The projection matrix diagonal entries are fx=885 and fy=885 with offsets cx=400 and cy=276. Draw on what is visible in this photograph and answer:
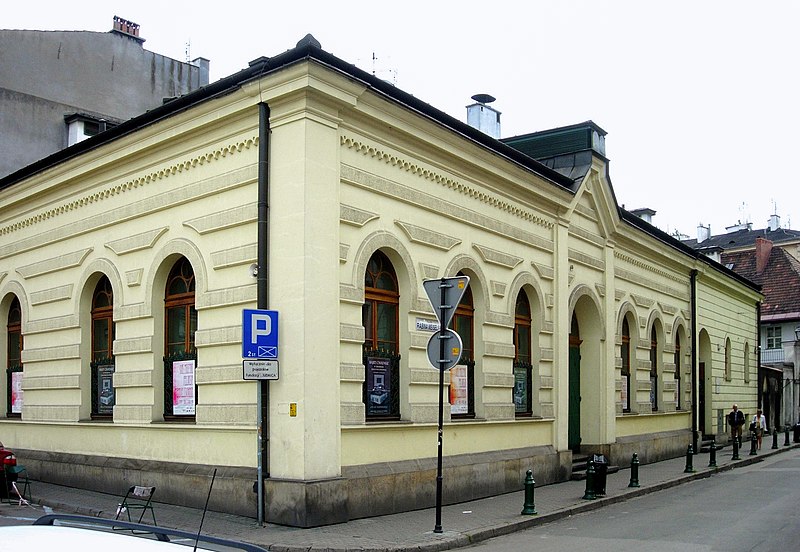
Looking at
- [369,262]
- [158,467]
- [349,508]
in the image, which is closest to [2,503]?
[158,467]

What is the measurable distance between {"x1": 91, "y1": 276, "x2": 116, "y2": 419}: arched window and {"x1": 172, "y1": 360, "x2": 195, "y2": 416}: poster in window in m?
2.05

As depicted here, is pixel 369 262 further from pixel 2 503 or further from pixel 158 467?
pixel 2 503

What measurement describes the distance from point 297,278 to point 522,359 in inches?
297

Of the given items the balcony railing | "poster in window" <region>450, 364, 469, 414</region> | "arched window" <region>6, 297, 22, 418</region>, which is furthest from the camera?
the balcony railing

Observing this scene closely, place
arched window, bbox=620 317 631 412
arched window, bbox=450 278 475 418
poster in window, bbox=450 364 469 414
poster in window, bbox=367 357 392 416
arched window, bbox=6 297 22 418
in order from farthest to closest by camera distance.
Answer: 1. arched window, bbox=620 317 631 412
2. arched window, bbox=6 297 22 418
3. arched window, bbox=450 278 475 418
4. poster in window, bbox=450 364 469 414
5. poster in window, bbox=367 357 392 416

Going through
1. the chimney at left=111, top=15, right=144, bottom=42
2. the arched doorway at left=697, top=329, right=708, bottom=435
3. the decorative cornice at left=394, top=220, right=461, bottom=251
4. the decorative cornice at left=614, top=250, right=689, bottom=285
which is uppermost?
the chimney at left=111, top=15, right=144, bottom=42

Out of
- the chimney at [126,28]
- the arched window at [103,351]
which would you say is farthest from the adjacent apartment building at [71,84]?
the arched window at [103,351]

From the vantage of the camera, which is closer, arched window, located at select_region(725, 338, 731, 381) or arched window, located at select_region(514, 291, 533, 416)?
arched window, located at select_region(514, 291, 533, 416)

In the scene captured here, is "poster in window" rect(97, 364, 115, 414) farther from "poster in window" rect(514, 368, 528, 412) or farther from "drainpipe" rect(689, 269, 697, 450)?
"drainpipe" rect(689, 269, 697, 450)

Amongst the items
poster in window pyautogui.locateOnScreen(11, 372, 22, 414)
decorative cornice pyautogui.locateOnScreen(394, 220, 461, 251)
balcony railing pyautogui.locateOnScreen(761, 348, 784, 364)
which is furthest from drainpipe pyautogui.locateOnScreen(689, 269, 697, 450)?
balcony railing pyautogui.locateOnScreen(761, 348, 784, 364)

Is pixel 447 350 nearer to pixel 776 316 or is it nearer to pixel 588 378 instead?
pixel 588 378

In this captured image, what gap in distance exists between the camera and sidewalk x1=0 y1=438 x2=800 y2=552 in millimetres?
11445

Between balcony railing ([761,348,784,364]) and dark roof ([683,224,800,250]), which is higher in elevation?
dark roof ([683,224,800,250])

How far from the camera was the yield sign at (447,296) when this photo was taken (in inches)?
484
